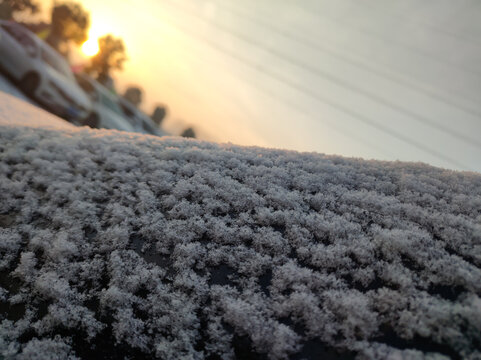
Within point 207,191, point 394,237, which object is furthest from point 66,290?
point 394,237

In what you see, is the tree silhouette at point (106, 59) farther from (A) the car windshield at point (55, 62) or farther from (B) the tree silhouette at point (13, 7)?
(A) the car windshield at point (55, 62)

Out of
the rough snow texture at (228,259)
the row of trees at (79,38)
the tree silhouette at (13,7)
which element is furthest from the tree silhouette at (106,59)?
the rough snow texture at (228,259)

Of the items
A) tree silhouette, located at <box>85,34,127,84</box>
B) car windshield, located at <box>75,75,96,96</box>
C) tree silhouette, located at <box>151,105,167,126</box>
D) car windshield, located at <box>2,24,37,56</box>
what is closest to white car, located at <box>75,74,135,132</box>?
car windshield, located at <box>75,75,96,96</box>

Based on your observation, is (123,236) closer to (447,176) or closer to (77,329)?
(77,329)

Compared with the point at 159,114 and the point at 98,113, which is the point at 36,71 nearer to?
the point at 98,113

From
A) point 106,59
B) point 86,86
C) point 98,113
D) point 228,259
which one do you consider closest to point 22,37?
point 98,113
